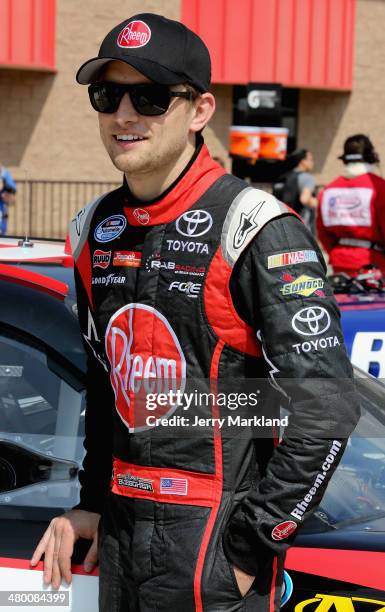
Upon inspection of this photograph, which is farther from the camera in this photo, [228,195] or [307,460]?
[228,195]

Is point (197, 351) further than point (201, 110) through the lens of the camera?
No

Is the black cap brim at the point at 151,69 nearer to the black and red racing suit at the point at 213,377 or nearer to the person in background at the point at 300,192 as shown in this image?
the black and red racing suit at the point at 213,377

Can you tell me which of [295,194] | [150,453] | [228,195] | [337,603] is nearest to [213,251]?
[228,195]

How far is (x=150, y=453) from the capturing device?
6.23 feet

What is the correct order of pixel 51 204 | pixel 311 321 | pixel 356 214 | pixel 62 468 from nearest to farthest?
pixel 311 321
pixel 62 468
pixel 356 214
pixel 51 204

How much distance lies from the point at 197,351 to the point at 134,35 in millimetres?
580

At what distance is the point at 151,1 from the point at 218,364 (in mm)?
16876

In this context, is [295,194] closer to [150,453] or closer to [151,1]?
[151,1]

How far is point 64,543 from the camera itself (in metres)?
2.07

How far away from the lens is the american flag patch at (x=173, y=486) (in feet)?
6.11

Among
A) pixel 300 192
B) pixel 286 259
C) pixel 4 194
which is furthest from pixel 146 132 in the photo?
pixel 4 194

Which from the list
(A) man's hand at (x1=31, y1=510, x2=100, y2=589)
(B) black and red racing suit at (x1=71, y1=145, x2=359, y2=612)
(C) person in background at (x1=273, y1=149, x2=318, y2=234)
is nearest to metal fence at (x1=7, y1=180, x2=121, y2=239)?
(C) person in background at (x1=273, y1=149, x2=318, y2=234)

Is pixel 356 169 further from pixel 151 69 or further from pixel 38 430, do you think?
pixel 151 69

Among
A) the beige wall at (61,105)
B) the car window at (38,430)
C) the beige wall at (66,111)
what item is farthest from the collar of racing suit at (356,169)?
the beige wall at (61,105)
